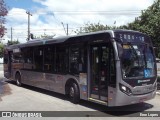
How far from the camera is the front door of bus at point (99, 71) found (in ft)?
33.2

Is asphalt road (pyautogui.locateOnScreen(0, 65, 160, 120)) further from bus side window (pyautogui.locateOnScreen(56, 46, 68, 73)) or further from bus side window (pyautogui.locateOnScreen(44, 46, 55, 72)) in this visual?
bus side window (pyautogui.locateOnScreen(44, 46, 55, 72))

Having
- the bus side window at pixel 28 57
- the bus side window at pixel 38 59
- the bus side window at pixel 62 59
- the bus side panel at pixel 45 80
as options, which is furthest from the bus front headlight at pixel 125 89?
the bus side window at pixel 28 57

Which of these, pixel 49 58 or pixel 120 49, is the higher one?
pixel 120 49

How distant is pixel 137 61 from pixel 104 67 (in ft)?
3.97

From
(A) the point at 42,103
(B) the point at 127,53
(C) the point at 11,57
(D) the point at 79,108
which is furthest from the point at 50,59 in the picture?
(C) the point at 11,57

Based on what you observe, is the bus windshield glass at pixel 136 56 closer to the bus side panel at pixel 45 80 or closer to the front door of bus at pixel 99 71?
the front door of bus at pixel 99 71

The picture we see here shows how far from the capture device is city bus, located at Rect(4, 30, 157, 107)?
958cm

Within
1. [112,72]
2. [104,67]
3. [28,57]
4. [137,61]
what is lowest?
[112,72]

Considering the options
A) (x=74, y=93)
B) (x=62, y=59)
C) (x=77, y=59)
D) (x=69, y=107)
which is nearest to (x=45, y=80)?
(x=62, y=59)

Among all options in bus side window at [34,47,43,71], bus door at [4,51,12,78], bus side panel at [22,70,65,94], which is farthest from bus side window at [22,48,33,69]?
bus door at [4,51,12,78]

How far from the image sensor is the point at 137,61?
33.4 ft

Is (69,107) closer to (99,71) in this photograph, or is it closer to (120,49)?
(99,71)

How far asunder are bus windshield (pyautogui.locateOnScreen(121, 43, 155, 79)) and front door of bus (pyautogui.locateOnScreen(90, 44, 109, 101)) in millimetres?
679

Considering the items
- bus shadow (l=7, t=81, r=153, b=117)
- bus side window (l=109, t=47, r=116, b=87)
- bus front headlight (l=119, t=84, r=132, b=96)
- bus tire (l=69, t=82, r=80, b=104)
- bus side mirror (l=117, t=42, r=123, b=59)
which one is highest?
bus side mirror (l=117, t=42, r=123, b=59)
